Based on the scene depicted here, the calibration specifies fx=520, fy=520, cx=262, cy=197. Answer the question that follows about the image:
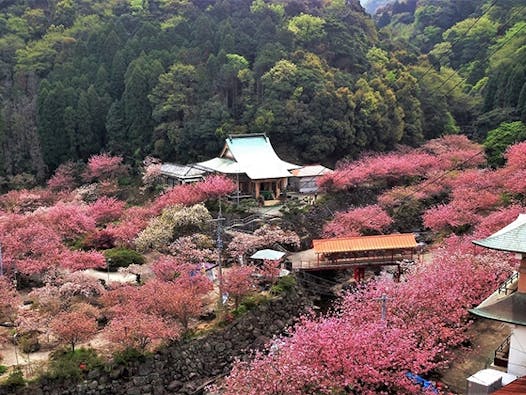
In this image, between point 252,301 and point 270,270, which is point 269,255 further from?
point 252,301

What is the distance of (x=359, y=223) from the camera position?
27891 millimetres

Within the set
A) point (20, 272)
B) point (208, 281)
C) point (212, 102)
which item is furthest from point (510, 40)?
point (20, 272)

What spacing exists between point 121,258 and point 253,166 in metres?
12.0

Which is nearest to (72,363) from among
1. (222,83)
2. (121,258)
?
(121,258)

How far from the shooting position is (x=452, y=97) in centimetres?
4888

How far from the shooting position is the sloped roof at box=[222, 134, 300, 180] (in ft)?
107

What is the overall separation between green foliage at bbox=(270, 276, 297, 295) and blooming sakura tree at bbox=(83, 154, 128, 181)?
19.4 meters

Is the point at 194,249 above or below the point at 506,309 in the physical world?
below

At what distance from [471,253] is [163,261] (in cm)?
1210

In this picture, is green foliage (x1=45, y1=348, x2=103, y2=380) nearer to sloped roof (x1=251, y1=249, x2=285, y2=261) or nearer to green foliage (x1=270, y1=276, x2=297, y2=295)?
green foliage (x1=270, y1=276, x2=297, y2=295)

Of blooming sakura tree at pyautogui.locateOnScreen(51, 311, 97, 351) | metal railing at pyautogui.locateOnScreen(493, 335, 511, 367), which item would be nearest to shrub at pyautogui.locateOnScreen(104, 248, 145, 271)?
blooming sakura tree at pyautogui.locateOnScreen(51, 311, 97, 351)

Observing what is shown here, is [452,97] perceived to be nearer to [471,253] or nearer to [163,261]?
[471,253]

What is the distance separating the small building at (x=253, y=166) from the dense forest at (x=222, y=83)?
7.93ft

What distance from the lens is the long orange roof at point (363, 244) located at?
80.3 feet
